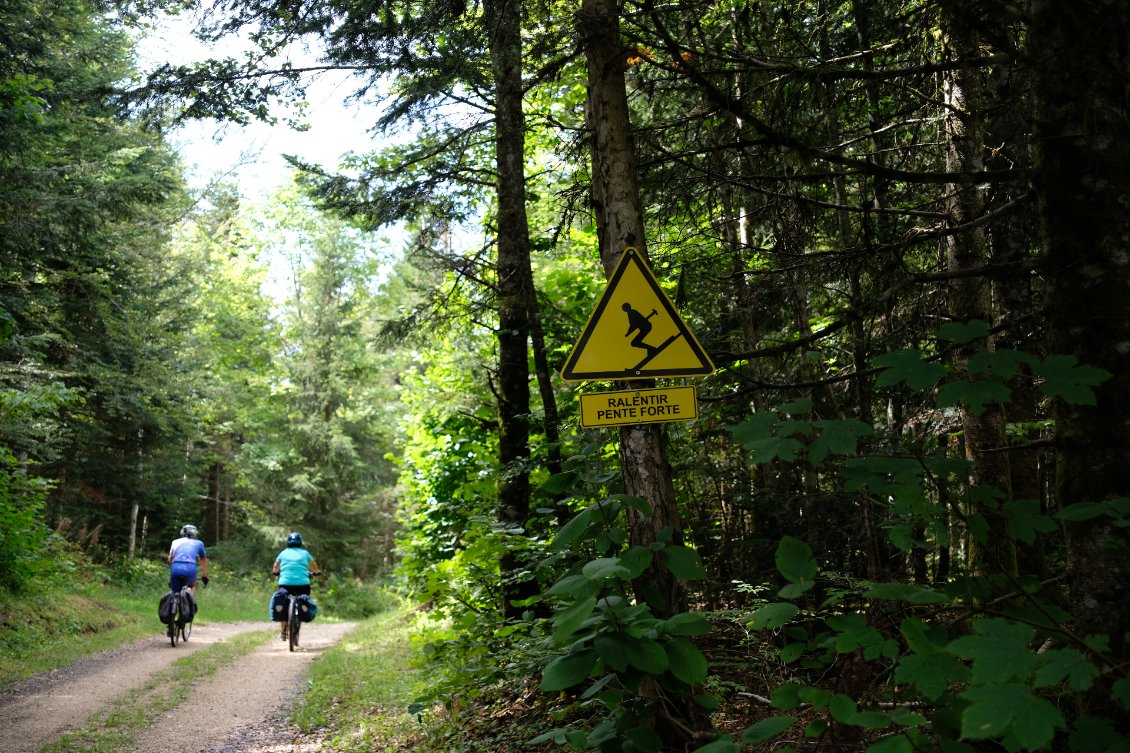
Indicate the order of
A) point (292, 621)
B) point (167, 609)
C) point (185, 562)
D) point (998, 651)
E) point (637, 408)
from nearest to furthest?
point (998, 651), point (637, 408), point (167, 609), point (185, 562), point (292, 621)

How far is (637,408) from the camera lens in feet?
14.1

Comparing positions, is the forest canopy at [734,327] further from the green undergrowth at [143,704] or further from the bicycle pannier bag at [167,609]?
the green undergrowth at [143,704]

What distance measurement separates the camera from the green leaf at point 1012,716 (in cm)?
195

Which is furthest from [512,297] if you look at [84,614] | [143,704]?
[84,614]

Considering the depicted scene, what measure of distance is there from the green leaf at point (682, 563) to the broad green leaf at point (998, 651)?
1.27m

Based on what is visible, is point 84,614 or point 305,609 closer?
point 305,609

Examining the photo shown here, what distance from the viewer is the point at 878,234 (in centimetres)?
529

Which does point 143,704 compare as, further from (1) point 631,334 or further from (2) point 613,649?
(2) point 613,649

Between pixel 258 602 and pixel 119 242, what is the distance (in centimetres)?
1210

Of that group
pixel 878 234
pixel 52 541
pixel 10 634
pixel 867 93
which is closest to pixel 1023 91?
→ pixel 878 234

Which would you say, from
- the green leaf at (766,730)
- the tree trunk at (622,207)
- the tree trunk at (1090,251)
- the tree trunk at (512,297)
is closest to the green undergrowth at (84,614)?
the tree trunk at (512,297)

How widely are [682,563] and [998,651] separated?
1496 mm

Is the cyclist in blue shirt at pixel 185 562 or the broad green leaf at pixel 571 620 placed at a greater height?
the broad green leaf at pixel 571 620

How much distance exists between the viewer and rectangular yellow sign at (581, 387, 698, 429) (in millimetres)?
4270
